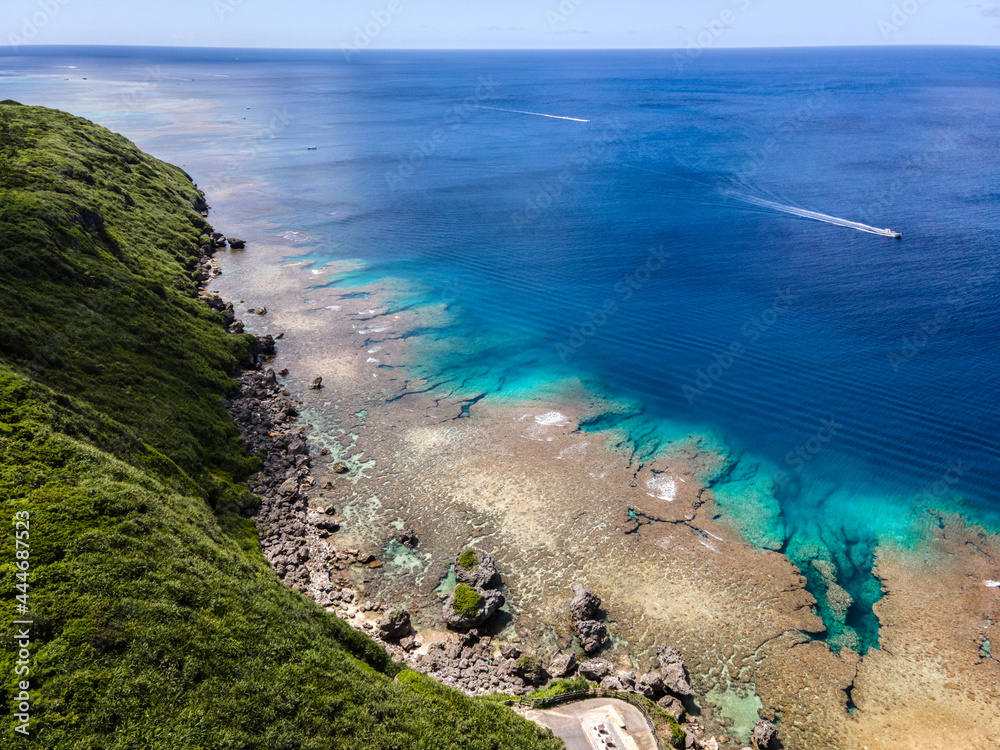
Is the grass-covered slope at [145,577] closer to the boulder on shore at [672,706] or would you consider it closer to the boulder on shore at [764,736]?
the boulder on shore at [672,706]

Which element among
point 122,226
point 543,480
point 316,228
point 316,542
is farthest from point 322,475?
point 316,228

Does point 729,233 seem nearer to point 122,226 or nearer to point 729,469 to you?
point 729,469

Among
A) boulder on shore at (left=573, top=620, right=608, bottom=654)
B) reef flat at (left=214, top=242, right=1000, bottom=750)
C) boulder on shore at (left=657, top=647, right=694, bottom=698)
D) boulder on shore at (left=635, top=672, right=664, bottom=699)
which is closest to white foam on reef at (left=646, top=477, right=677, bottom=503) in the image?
reef flat at (left=214, top=242, right=1000, bottom=750)

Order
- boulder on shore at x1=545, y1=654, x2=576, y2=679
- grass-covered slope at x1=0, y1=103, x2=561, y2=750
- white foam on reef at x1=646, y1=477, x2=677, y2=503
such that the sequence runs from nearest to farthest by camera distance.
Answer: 1. grass-covered slope at x1=0, y1=103, x2=561, y2=750
2. boulder on shore at x1=545, y1=654, x2=576, y2=679
3. white foam on reef at x1=646, y1=477, x2=677, y2=503

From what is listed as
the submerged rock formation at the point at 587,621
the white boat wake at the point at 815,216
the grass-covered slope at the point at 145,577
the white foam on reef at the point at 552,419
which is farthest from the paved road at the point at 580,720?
the white boat wake at the point at 815,216

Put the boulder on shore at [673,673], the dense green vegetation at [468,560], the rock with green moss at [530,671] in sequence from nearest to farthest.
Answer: the boulder on shore at [673,673] → the rock with green moss at [530,671] → the dense green vegetation at [468,560]

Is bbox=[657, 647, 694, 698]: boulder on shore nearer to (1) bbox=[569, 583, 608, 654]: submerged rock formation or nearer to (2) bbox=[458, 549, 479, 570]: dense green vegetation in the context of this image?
(1) bbox=[569, 583, 608, 654]: submerged rock formation
